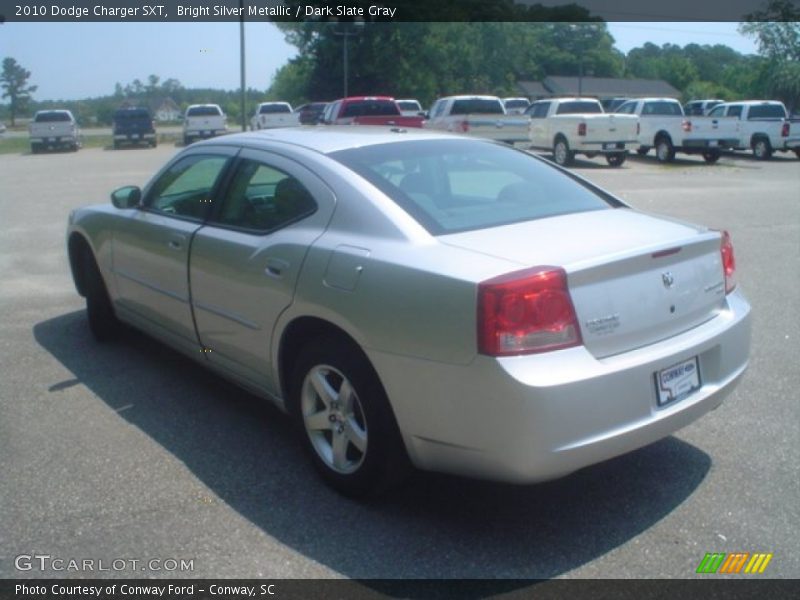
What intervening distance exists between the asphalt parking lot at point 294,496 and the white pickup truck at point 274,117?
107ft

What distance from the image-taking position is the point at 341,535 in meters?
3.65

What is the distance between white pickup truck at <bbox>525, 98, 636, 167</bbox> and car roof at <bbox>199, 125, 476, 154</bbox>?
1976cm

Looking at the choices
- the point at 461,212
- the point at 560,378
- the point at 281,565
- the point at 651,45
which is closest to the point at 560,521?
the point at 560,378

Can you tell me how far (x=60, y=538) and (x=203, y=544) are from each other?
62 cm

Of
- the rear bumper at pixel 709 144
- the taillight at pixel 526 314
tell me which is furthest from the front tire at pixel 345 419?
the rear bumper at pixel 709 144

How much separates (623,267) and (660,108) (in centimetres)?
2555

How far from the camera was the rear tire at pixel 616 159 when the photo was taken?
24945 millimetres

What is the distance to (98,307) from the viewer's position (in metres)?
6.35

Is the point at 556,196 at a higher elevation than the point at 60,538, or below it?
higher

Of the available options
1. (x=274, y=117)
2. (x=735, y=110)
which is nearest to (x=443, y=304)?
(x=735, y=110)

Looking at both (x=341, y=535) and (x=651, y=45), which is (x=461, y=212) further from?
(x=651, y=45)

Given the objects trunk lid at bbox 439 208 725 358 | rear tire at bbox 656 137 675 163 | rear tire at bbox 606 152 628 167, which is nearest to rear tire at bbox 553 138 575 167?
rear tire at bbox 606 152 628 167

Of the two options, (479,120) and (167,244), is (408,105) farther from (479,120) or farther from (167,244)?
(167,244)

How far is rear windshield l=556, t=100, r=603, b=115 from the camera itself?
1032 inches
